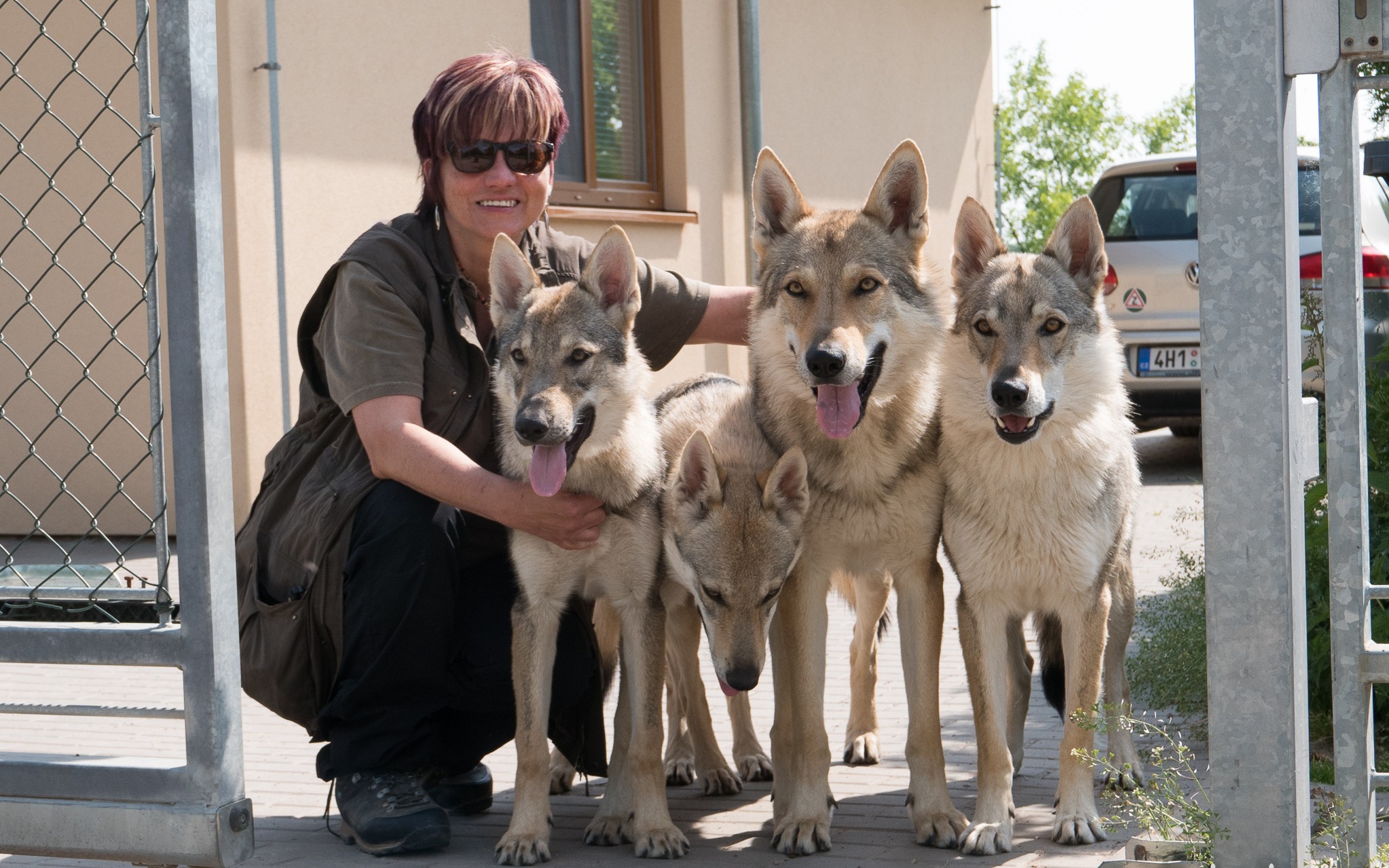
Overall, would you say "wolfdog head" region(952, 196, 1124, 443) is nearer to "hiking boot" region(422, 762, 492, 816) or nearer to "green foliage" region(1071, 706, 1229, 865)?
"green foliage" region(1071, 706, 1229, 865)

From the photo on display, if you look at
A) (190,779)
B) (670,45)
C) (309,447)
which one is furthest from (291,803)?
(670,45)

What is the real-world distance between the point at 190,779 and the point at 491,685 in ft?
4.00

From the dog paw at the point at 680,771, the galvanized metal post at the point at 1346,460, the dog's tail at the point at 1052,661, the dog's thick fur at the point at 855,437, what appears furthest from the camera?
the dog paw at the point at 680,771

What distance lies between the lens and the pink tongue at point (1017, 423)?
3793 millimetres

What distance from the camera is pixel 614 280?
4.12m

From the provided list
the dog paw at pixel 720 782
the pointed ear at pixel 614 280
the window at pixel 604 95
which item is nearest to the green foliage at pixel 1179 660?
the dog paw at pixel 720 782

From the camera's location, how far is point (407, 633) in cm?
388

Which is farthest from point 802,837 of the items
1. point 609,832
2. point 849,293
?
point 849,293

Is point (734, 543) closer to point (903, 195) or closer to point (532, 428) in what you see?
point (532, 428)

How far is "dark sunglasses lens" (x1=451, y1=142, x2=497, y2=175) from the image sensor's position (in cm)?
422

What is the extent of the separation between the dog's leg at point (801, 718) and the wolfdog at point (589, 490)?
0.34m

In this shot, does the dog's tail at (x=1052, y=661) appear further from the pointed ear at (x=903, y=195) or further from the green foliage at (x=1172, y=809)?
the pointed ear at (x=903, y=195)

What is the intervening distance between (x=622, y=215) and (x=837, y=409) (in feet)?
24.9

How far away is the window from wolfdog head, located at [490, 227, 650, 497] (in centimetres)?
694
